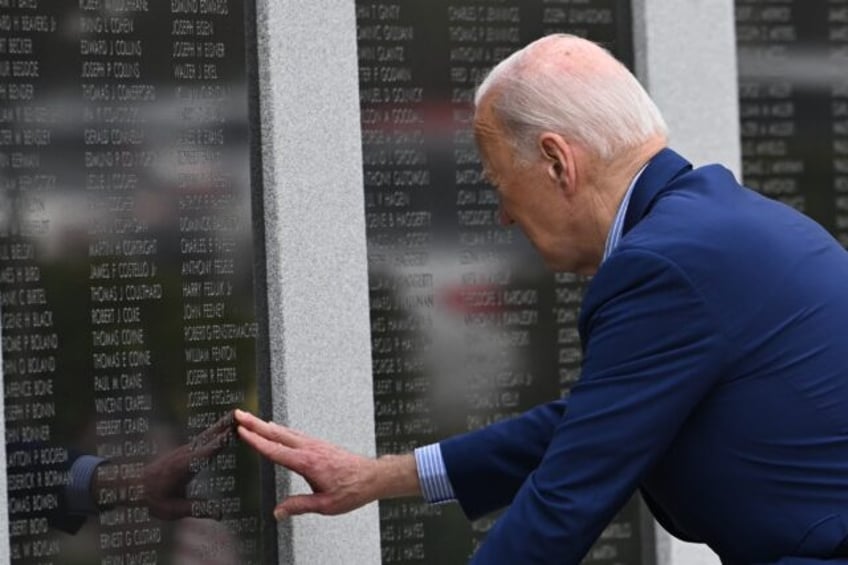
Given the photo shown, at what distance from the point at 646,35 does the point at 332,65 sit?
1378 millimetres

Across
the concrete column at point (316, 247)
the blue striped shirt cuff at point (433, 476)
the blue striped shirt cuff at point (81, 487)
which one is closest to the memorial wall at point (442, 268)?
the concrete column at point (316, 247)

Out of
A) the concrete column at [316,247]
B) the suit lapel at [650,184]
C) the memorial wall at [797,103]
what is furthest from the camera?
the memorial wall at [797,103]

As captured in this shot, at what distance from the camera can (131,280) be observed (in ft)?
17.8

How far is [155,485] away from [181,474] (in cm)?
→ 10

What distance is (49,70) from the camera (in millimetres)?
5305

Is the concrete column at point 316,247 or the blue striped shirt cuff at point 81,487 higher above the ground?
the concrete column at point 316,247

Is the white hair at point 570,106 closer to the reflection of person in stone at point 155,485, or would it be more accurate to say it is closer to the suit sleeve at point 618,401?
the suit sleeve at point 618,401

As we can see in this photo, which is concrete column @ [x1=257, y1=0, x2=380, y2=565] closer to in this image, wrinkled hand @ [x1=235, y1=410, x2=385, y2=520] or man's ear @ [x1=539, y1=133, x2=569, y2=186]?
wrinkled hand @ [x1=235, y1=410, x2=385, y2=520]

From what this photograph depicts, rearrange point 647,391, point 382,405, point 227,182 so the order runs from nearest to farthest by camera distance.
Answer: point 647,391
point 227,182
point 382,405

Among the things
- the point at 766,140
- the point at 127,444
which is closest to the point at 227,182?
the point at 127,444

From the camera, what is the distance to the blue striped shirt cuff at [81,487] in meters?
5.29

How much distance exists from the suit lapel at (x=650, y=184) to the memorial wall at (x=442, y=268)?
272 cm

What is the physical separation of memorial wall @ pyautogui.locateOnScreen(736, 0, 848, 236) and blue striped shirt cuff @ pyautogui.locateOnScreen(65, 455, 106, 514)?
9.72 feet

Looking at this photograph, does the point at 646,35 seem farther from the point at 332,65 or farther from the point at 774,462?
the point at 774,462
